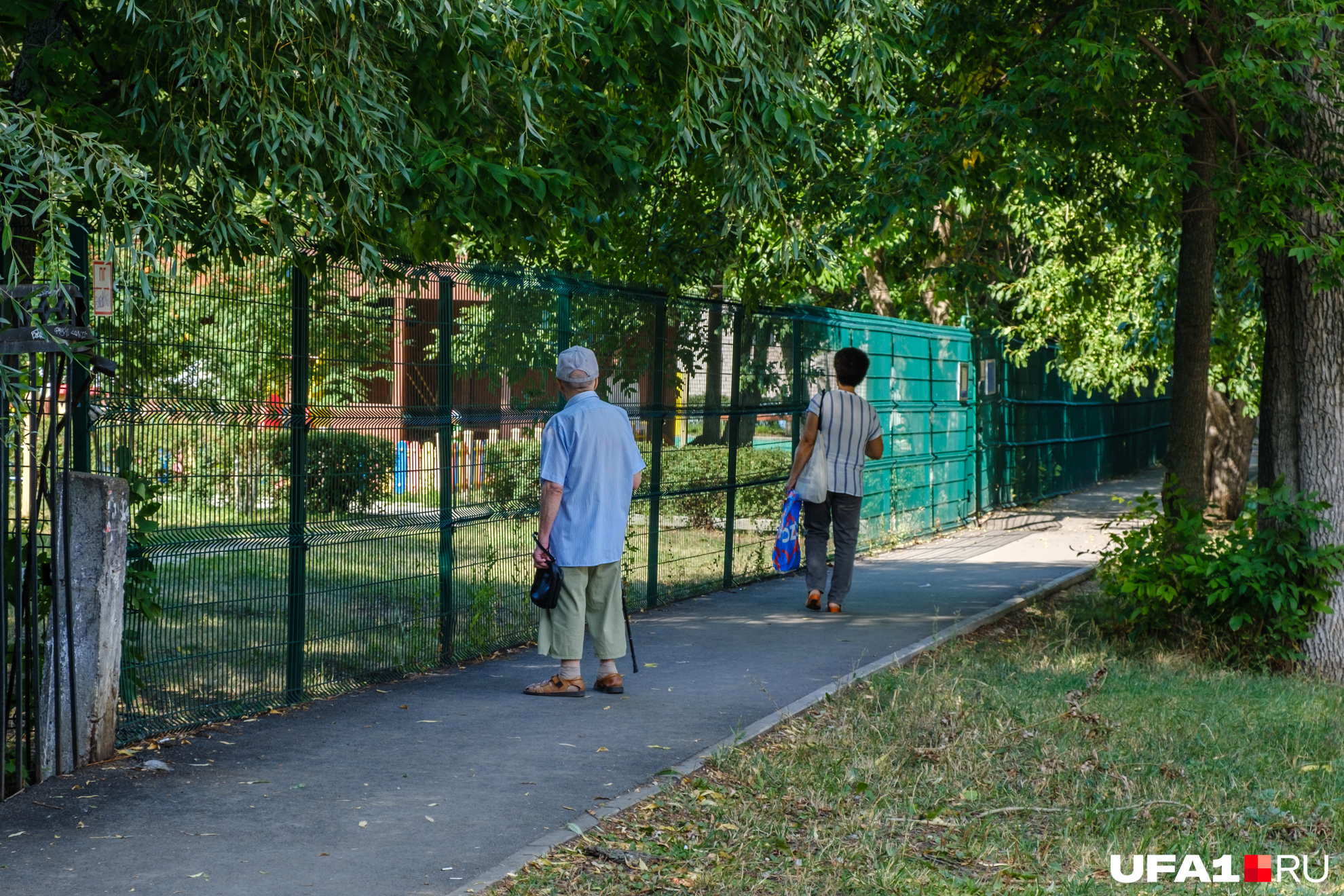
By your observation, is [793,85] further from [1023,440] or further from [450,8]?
[1023,440]

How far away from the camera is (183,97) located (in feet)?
19.2

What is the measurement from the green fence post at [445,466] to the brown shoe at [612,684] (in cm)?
115

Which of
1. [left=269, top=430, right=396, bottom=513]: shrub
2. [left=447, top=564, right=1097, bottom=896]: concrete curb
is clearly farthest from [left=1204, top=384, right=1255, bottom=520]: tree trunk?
[left=269, top=430, right=396, bottom=513]: shrub

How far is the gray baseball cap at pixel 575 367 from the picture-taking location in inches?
289

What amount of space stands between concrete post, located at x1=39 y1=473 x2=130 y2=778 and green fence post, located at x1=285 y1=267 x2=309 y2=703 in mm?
1194

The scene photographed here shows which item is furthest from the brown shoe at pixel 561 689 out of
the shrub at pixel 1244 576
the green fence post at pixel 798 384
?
the green fence post at pixel 798 384

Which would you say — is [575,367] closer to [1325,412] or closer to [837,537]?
[837,537]

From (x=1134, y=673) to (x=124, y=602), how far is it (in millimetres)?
5645

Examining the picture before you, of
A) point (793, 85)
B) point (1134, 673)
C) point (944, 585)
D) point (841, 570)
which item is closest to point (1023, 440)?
point (944, 585)

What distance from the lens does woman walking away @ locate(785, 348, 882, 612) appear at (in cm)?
1033

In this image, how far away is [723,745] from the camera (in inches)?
249

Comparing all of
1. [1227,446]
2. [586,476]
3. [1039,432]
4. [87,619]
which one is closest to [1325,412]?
[586,476]

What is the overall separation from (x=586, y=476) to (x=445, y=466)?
1141mm

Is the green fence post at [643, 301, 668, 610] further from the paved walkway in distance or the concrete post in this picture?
the concrete post
